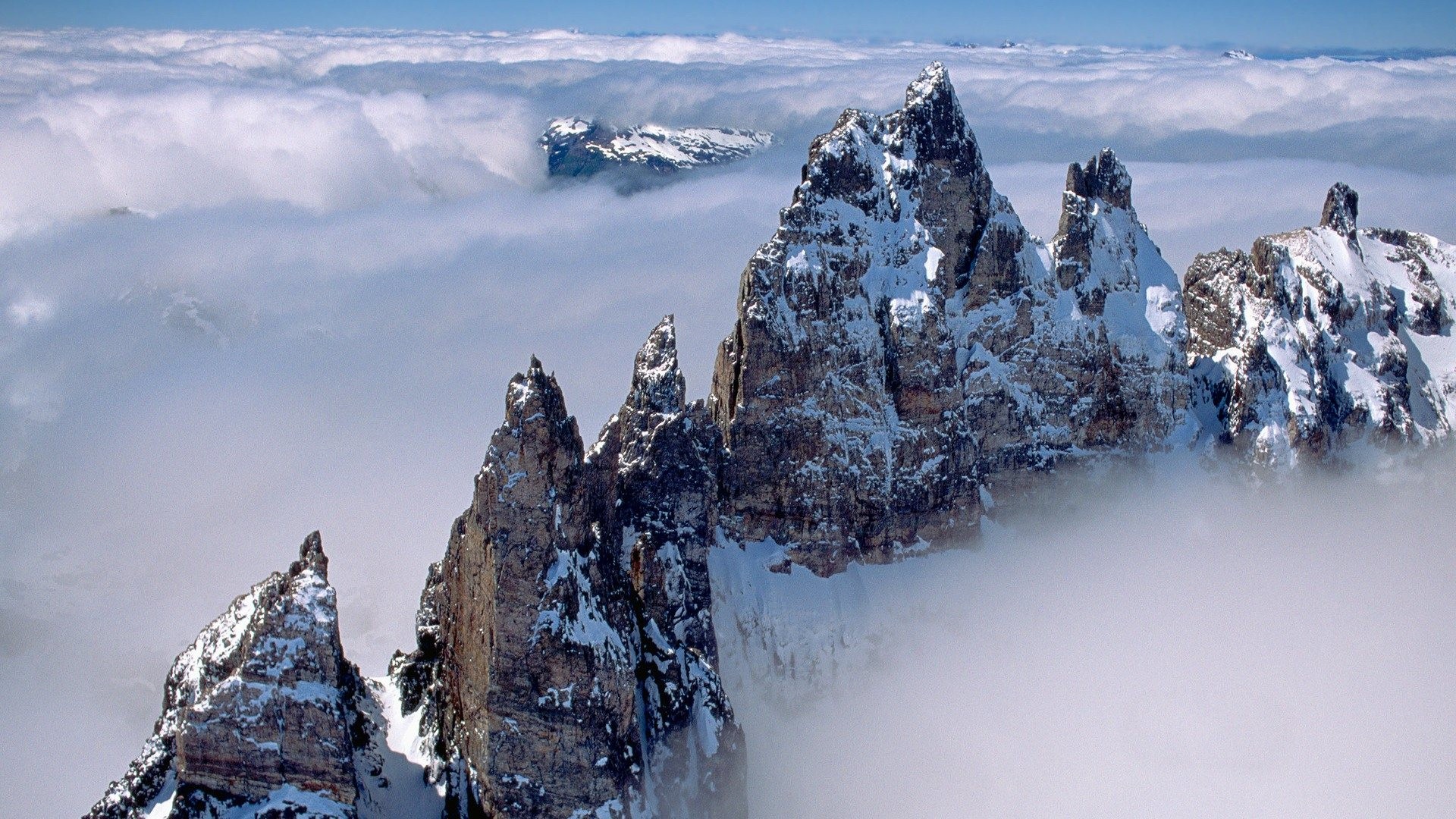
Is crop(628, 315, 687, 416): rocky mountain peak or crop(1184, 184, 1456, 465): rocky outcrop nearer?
crop(628, 315, 687, 416): rocky mountain peak

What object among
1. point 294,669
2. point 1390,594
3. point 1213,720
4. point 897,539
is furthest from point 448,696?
point 1390,594

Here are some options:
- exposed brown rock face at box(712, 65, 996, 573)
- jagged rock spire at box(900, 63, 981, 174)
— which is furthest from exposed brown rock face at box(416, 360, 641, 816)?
jagged rock spire at box(900, 63, 981, 174)

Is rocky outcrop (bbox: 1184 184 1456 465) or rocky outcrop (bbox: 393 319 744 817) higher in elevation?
rocky outcrop (bbox: 1184 184 1456 465)

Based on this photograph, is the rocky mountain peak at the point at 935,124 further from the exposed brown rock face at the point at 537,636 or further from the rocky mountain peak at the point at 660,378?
the exposed brown rock face at the point at 537,636

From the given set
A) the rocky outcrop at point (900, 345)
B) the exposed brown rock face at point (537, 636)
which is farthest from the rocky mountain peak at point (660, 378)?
the exposed brown rock face at point (537, 636)

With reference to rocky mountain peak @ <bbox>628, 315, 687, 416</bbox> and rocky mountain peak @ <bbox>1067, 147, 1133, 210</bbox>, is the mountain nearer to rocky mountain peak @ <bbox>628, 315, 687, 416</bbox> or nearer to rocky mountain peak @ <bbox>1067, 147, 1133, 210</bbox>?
rocky mountain peak @ <bbox>628, 315, 687, 416</bbox>

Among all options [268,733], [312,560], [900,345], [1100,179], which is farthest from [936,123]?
[268,733]
